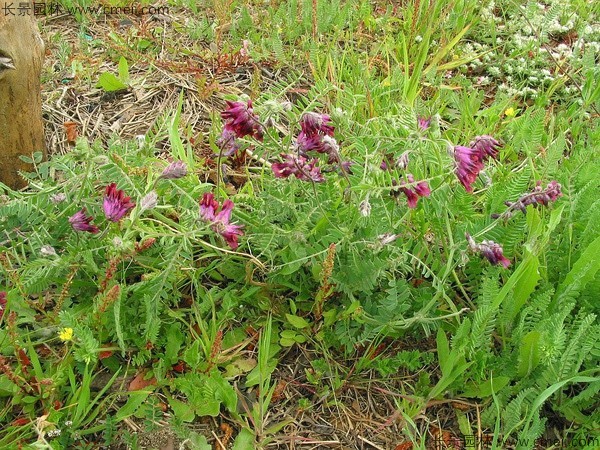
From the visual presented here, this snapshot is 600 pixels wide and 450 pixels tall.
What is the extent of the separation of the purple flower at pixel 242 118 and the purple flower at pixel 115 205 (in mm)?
334

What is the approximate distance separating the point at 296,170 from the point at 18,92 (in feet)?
3.30

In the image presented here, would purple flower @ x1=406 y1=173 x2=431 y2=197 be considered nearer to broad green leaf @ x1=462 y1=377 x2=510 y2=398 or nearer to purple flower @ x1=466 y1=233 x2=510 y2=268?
purple flower @ x1=466 y1=233 x2=510 y2=268

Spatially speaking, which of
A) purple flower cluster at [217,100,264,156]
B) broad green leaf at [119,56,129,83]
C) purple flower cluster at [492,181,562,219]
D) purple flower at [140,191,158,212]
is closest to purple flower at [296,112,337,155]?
purple flower cluster at [217,100,264,156]

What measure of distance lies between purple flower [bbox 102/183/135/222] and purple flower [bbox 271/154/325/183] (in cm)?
42

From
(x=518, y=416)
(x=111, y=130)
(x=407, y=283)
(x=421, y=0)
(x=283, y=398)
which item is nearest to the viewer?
(x=518, y=416)

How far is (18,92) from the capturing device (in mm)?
2000

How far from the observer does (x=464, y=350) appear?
169 cm

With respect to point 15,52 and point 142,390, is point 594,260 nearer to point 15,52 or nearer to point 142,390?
point 142,390

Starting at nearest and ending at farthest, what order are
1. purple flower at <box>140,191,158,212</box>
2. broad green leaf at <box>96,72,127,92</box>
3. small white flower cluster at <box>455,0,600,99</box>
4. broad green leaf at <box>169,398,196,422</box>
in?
purple flower at <box>140,191,158,212</box> → broad green leaf at <box>169,398,196,422</box> → broad green leaf at <box>96,72,127,92</box> → small white flower cluster at <box>455,0,600,99</box>

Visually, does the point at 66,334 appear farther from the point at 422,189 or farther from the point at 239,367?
the point at 422,189

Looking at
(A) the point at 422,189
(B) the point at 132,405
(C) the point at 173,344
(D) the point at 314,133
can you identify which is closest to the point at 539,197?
(A) the point at 422,189

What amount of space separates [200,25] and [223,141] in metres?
1.47

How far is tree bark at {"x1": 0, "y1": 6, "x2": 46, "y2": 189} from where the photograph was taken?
6.21 feet

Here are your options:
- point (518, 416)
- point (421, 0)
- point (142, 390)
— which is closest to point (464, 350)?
point (518, 416)
